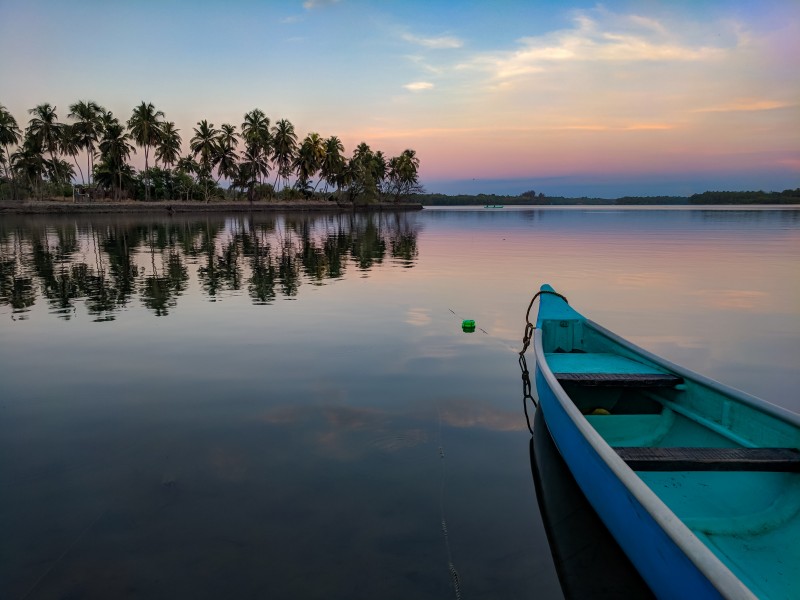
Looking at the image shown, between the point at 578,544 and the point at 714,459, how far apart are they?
1533mm

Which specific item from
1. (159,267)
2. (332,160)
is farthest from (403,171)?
(159,267)

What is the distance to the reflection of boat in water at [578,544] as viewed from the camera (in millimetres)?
4242

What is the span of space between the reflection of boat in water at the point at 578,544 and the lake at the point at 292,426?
17 centimetres

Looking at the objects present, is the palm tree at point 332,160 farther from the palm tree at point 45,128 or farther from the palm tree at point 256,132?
the palm tree at point 45,128

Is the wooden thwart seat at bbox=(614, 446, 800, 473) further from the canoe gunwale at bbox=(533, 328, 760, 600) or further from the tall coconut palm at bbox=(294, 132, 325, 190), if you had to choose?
the tall coconut palm at bbox=(294, 132, 325, 190)

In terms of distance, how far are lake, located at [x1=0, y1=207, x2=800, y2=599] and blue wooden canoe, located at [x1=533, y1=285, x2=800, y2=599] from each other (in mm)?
1083

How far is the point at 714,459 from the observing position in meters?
4.47

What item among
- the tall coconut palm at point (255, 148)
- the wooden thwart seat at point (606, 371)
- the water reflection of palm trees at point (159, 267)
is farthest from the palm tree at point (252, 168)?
the wooden thwart seat at point (606, 371)

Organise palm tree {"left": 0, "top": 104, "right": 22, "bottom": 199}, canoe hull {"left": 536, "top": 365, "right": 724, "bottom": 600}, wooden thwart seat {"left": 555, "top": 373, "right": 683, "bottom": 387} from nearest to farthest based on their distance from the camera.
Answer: canoe hull {"left": 536, "top": 365, "right": 724, "bottom": 600}
wooden thwart seat {"left": 555, "top": 373, "right": 683, "bottom": 387}
palm tree {"left": 0, "top": 104, "right": 22, "bottom": 199}

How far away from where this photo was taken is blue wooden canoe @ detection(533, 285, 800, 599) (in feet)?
10.8

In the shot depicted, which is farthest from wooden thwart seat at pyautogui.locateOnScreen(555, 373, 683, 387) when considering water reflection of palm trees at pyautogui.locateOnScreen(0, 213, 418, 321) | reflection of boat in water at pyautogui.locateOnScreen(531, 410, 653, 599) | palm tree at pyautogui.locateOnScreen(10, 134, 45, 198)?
palm tree at pyautogui.locateOnScreen(10, 134, 45, 198)

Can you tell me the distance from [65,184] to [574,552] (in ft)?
381

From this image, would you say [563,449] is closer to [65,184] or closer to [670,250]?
[670,250]

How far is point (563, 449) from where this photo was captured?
555cm
